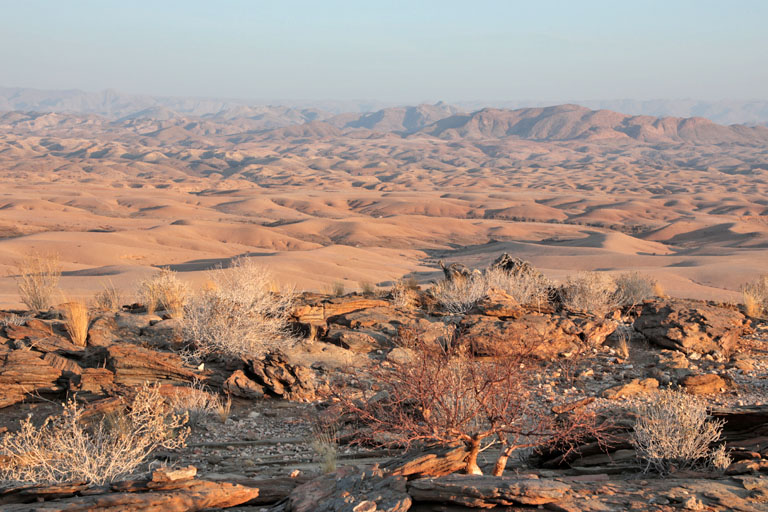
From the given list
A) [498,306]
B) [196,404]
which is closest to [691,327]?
[498,306]

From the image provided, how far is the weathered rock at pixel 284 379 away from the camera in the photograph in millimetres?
7383

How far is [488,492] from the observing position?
11.9ft

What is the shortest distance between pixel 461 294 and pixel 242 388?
5.51 metres

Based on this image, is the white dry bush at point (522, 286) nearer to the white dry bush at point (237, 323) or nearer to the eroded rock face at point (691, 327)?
the eroded rock face at point (691, 327)

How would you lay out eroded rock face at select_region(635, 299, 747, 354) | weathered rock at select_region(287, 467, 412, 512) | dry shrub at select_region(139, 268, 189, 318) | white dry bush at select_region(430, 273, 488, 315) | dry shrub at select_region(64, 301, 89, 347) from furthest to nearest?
1. white dry bush at select_region(430, 273, 488, 315)
2. dry shrub at select_region(139, 268, 189, 318)
3. eroded rock face at select_region(635, 299, 747, 354)
4. dry shrub at select_region(64, 301, 89, 347)
5. weathered rock at select_region(287, 467, 412, 512)

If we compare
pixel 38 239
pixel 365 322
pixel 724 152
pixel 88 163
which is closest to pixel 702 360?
pixel 365 322

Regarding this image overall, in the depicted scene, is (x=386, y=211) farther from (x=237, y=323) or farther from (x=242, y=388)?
(x=242, y=388)

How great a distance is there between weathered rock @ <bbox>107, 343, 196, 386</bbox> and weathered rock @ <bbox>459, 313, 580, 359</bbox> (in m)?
3.93

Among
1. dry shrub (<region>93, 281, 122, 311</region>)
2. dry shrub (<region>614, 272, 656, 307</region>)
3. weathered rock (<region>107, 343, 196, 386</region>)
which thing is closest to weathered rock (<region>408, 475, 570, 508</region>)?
weathered rock (<region>107, 343, 196, 386</region>)

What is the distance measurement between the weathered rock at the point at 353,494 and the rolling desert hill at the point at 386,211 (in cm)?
1455

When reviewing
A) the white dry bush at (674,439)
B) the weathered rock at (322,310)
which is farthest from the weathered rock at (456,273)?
the white dry bush at (674,439)

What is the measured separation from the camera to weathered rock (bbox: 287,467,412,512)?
3516mm

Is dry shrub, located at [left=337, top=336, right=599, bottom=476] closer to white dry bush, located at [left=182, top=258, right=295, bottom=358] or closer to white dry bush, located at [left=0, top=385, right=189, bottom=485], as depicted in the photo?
white dry bush, located at [left=0, top=385, right=189, bottom=485]

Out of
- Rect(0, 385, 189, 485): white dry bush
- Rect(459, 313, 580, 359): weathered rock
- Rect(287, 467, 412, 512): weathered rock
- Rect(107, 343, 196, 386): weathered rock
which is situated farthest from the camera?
Answer: Rect(459, 313, 580, 359): weathered rock
